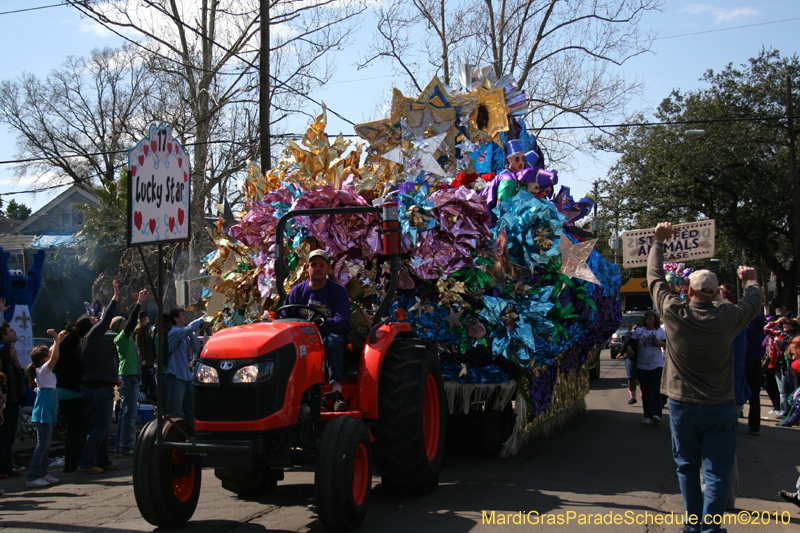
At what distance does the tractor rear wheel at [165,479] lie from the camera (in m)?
4.56

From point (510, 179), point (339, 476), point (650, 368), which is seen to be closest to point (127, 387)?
point (339, 476)

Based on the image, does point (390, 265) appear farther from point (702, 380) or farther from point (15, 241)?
point (15, 241)

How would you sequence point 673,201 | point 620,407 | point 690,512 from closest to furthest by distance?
point 690,512
point 620,407
point 673,201

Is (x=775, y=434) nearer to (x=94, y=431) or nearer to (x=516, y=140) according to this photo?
(x=516, y=140)

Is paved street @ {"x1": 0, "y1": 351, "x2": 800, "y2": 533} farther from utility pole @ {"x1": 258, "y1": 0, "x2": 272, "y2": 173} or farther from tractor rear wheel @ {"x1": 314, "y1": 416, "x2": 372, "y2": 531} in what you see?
utility pole @ {"x1": 258, "y1": 0, "x2": 272, "y2": 173}

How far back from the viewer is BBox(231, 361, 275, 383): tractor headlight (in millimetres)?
4559

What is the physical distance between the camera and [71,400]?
7523mm

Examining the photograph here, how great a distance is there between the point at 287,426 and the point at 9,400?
158 inches

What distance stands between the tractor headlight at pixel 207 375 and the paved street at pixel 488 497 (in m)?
1.04

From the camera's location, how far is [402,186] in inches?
268

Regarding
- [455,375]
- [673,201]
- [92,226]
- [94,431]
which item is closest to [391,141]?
[455,375]

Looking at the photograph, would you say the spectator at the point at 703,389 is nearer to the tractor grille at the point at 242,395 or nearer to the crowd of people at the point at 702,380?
the crowd of people at the point at 702,380

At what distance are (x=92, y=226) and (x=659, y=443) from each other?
2086 cm

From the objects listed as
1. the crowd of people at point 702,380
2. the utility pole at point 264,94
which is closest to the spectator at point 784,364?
the crowd of people at point 702,380
